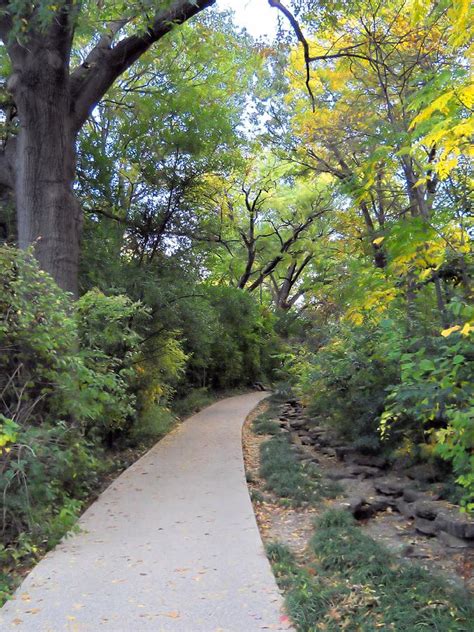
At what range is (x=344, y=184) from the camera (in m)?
5.98

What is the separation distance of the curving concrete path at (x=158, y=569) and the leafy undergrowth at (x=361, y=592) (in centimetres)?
20

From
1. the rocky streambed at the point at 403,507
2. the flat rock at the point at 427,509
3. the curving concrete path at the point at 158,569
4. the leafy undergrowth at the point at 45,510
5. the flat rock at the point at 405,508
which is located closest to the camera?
the curving concrete path at the point at 158,569

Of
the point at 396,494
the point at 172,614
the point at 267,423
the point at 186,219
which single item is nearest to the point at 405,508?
the point at 396,494

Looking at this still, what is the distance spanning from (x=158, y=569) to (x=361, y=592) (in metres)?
1.63

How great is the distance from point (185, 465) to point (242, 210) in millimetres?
16344

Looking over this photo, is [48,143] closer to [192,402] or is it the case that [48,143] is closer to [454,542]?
[454,542]

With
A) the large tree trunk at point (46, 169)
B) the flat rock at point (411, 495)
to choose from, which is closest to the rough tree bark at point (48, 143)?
the large tree trunk at point (46, 169)

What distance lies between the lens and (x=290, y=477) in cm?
814

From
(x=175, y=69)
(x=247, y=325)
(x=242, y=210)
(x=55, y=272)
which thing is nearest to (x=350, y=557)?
(x=55, y=272)

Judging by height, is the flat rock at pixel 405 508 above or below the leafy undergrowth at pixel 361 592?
below

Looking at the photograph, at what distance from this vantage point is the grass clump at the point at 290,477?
24.4 ft

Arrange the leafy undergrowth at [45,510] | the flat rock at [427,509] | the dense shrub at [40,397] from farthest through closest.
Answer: the flat rock at [427,509], the dense shrub at [40,397], the leafy undergrowth at [45,510]

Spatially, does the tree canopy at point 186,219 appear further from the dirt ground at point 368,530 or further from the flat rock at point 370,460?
the dirt ground at point 368,530

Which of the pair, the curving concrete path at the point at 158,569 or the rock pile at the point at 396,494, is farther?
the rock pile at the point at 396,494
